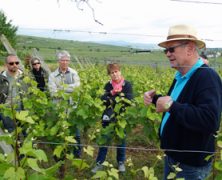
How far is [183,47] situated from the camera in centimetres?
230

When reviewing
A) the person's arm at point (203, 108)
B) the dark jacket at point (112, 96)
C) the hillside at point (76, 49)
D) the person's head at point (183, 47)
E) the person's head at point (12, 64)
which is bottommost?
the dark jacket at point (112, 96)

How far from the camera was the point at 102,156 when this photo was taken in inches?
183

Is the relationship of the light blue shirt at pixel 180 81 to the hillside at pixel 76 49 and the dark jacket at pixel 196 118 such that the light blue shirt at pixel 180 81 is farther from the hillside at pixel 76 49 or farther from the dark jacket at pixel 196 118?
the hillside at pixel 76 49

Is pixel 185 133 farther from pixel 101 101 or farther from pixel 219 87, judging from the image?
pixel 101 101

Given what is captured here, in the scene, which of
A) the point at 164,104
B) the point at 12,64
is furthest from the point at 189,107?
the point at 12,64

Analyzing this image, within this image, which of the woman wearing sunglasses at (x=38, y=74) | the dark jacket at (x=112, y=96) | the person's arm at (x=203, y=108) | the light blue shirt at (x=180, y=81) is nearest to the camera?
the person's arm at (x=203, y=108)

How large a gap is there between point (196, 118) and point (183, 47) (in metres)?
0.50

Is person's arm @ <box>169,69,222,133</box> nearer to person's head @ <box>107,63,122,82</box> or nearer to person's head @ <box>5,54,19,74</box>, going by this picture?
person's head @ <box>107,63,122,82</box>

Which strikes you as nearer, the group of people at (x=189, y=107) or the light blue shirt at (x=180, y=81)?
the group of people at (x=189, y=107)

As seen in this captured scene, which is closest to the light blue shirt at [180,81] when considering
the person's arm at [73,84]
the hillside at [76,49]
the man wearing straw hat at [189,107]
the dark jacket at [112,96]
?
the man wearing straw hat at [189,107]

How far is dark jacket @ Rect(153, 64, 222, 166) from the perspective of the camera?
208cm

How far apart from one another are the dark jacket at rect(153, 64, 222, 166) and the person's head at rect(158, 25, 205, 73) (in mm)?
108

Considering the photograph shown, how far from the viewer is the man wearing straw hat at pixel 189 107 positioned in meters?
2.09

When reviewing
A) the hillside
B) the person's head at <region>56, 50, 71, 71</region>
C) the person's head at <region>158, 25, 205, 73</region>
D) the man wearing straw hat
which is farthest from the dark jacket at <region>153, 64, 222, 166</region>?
the person's head at <region>56, 50, 71, 71</region>
